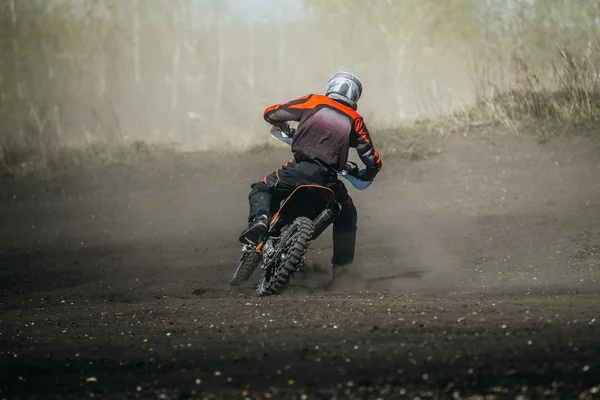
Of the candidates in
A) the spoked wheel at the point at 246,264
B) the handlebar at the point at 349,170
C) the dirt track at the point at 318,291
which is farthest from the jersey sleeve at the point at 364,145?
the spoked wheel at the point at 246,264

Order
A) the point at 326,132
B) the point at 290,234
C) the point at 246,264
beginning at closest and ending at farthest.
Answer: the point at 290,234
the point at 326,132
the point at 246,264

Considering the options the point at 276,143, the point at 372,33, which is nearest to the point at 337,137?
the point at 276,143

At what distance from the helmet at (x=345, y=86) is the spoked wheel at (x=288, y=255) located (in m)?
1.21

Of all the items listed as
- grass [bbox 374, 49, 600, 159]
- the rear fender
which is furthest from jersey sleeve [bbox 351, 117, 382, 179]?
grass [bbox 374, 49, 600, 159]

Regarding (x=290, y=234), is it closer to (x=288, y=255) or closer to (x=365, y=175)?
(x=288, y=255)

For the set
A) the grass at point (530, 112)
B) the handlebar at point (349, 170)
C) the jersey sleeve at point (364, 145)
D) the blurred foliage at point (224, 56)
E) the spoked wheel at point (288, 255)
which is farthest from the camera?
the blurred foliage at point (224, 56)

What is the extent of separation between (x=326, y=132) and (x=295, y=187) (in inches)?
22.1

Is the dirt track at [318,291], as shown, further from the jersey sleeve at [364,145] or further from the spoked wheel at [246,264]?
the jersey sleeve at [364,145]

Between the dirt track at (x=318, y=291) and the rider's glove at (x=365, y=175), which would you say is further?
the rider's glove at (x=365, y=175)

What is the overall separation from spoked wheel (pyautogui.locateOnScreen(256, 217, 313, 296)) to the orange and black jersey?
2.03 ft

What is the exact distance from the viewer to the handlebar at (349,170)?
28.8ft

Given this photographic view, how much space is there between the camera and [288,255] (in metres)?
8.03

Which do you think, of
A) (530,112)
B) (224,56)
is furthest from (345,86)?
(224,56)

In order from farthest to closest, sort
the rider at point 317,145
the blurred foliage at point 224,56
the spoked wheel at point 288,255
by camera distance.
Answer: the blurred foliage at point 224,56 → the rider at point 317,145 → the spoked wheel at point 288,255
